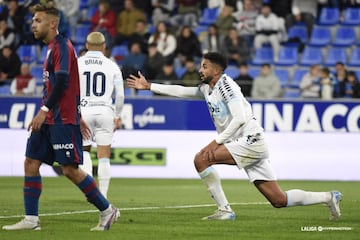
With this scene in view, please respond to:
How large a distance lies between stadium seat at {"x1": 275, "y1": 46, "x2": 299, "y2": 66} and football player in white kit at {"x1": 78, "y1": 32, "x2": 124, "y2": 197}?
475 inches

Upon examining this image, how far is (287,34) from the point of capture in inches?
1055

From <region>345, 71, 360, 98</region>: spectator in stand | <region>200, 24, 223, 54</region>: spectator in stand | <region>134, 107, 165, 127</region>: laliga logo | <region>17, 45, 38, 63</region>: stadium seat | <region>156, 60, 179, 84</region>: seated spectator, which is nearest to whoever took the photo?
<region>134, 107, 165, 127</region>: laliga logo

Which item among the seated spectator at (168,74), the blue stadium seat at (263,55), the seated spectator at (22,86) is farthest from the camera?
the blue stadium seat at (263,55)

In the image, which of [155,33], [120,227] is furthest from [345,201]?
[155,33]

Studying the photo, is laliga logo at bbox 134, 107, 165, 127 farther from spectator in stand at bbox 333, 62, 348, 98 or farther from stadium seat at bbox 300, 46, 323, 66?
stadium seat at bbox 300, 46, 323, 66

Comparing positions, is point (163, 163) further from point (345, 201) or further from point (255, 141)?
point (255, 141)

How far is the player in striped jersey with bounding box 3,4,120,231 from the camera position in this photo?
34.8 ft

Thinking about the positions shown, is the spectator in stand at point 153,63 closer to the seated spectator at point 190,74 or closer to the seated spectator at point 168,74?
the seated spectator at point 168,74

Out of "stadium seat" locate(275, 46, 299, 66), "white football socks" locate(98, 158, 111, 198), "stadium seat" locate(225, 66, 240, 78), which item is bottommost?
"stadium seat" locate(225, 66, 240, 78)

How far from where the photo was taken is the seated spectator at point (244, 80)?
2305cm

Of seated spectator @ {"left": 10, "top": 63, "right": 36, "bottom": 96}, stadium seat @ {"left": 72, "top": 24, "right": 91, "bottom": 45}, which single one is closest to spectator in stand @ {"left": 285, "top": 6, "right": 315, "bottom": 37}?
stadium seat @ {"left": 72, "top": 24, "right": 91, "bottom": 45}

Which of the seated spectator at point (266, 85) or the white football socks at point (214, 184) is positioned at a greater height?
the white football socks at point (214, 184)

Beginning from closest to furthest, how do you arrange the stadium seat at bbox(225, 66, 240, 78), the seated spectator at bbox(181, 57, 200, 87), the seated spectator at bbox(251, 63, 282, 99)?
the seated spectator at bbox(251, 63, 282, 99)
the seated spectator at bbox(181, 57, 200, 87)
the stadium seat at bbox(225, 66, 240, 78)

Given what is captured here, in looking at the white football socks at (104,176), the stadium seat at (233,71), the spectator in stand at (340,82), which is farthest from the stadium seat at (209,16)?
the white football socks at (104,176)
